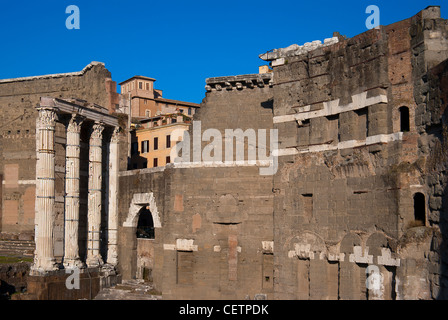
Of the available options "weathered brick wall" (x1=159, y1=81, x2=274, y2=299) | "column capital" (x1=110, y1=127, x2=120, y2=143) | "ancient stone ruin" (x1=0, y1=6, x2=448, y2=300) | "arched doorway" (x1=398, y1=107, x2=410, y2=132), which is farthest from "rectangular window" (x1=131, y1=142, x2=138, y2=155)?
"arched doorway" (x1=398, y1=107, x2=410, y2=132)

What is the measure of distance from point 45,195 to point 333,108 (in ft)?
42.8

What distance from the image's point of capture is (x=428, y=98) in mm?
18719

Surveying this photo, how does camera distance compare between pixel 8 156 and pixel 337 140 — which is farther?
pixel 8 156

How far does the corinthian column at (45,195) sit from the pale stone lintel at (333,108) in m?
10.1

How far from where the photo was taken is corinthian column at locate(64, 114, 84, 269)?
28594mm

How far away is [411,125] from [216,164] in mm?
9453

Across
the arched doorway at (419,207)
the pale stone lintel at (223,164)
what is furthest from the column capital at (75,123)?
the arched doorway at (419,207)

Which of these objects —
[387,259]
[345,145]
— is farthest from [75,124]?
[387,259]

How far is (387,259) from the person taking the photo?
19359mm

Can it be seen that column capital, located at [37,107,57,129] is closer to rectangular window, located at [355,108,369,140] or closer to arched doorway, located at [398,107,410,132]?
rectangular window, located at [355,108,369,140]

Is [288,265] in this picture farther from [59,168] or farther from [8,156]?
[8,156]

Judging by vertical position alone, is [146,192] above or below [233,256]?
above

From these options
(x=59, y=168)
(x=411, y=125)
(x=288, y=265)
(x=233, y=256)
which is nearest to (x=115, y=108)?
(x=59, y=168)

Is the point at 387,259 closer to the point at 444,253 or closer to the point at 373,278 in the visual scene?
the point at 373,278
